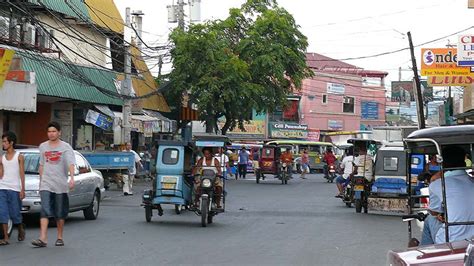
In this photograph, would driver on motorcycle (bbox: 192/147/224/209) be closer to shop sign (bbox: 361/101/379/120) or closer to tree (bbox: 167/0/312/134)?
tree (bbox: 167/0/312/134)

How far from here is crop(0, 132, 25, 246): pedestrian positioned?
1251 centimetres

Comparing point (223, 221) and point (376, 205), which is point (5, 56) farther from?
point (376, 205)

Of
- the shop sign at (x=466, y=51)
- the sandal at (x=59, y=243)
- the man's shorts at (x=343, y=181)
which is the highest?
the shop sign at (x=466, y=51)

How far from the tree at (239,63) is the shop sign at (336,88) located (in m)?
25.6

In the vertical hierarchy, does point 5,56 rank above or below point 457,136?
above

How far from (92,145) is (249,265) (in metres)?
25.7

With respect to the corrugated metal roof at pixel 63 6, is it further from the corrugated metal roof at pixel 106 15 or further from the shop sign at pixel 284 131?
the shop sign at pixel 284 131

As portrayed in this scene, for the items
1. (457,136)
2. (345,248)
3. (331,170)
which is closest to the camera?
(457,136)

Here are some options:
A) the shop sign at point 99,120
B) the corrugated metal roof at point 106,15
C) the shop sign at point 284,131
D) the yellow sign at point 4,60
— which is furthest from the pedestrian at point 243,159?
the yellow sign at point 4,60

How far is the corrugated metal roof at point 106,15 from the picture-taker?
33.2 meters

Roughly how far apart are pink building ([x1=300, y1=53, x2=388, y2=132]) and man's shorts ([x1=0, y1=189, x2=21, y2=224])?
57.5m

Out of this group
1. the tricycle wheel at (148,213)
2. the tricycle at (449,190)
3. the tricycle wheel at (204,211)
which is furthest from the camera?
the tricycle wheel at (148,213)

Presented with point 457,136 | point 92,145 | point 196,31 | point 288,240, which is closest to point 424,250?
point 457,136

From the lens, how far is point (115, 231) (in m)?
15.1
